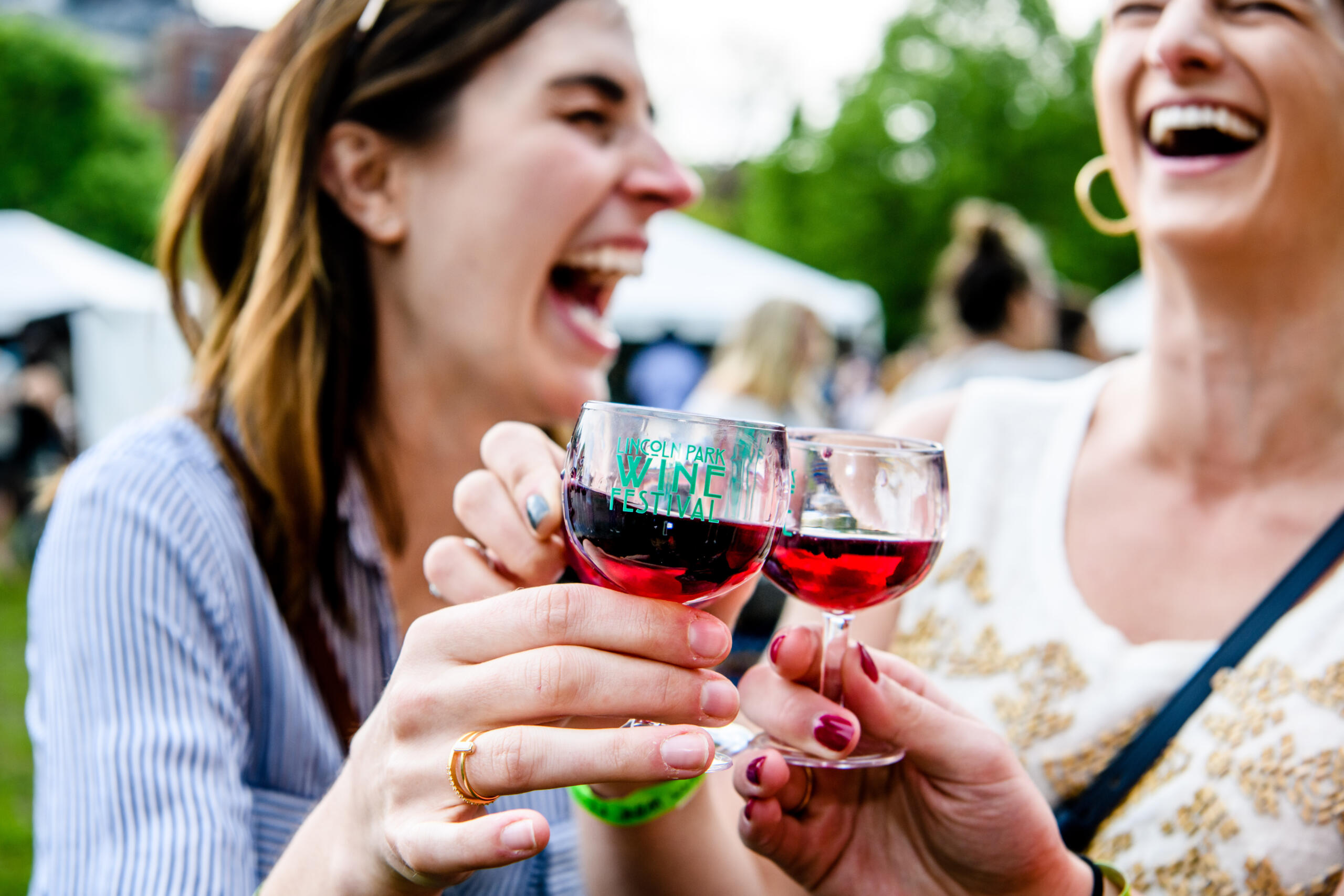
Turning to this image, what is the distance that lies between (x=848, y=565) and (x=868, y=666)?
0.13m

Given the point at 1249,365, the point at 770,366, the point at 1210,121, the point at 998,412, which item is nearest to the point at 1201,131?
the point at 1210,121

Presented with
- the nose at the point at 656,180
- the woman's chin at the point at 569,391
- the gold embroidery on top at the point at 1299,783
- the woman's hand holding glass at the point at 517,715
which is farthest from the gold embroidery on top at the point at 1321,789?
the nose at the point at 656,180

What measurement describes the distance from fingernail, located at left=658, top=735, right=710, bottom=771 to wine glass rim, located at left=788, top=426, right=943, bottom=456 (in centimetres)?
47

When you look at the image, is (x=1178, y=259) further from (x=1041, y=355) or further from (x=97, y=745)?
(x=1041, y=355)

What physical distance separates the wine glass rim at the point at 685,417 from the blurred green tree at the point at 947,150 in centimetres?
2883

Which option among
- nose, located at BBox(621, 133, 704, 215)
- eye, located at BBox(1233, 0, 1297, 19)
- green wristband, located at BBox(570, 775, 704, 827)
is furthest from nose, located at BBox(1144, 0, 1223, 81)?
green wristband, located at BBox(570, 775, 704, 827)

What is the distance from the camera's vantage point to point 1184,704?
163 centimetres

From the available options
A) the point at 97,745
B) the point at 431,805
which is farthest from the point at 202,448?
the point at 431,805

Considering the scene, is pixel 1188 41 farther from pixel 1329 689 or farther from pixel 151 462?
pixel 151 462

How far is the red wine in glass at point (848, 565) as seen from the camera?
1.29m

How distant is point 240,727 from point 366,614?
37 cm

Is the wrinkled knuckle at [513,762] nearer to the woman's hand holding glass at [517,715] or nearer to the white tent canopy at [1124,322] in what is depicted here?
the woman's hand holding glass at [517,715]

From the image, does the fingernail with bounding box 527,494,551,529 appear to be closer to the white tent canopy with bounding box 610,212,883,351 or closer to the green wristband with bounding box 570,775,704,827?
the green wristband with bounding box 570,775,704,827

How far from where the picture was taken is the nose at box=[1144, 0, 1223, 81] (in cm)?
172
